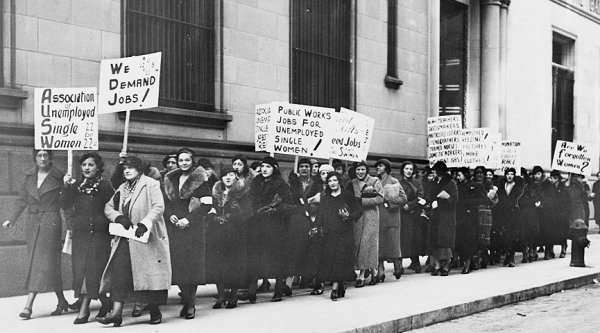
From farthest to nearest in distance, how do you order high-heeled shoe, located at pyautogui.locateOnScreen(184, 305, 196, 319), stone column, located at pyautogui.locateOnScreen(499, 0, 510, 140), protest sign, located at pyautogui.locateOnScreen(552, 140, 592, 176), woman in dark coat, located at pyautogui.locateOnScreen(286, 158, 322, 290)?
stone column, located at pyautogui.locateOnScreen(499, 0, 510, 140), protest sign, located at pyautogui.locateOnScreen(552, 140, 592, 176), woman in dark coat, located at pyautogui.locateOnScreen(286, 158, 322, 290), high-heeled shoe, located at pyautogui.locateOnScreen(184, 305, 196, 319)

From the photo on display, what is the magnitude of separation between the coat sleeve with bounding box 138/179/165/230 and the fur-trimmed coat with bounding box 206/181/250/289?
1.48 m

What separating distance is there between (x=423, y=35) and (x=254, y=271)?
12.1 metres

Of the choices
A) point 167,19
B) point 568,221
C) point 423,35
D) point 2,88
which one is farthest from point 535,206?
point 2,88

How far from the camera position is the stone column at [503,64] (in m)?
25.2

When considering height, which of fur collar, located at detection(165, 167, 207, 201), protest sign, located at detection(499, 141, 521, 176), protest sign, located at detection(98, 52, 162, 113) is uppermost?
protest sign, located at detection(98, 52, 162, 113)

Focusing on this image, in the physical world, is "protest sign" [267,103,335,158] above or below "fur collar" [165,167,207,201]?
above

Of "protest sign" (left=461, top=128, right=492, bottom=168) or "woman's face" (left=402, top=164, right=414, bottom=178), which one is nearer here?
"woman's face" (left=402, top=164, right=414, bottom=178)

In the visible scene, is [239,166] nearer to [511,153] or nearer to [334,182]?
[334,182]

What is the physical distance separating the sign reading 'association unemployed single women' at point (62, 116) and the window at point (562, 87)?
69.0 ft

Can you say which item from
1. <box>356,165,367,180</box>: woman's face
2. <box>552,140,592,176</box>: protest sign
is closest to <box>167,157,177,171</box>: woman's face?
<box>356,165,367,180</box>: woman's face

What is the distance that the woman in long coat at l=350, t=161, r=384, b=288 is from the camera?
41.5 ft

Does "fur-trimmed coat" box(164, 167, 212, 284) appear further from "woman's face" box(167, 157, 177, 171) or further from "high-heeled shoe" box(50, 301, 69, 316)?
"high-heeled shoe" box(50, 301, 69, 316)

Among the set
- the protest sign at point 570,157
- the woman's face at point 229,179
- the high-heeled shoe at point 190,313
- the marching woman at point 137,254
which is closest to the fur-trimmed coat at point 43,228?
the marching woman at point 137,254

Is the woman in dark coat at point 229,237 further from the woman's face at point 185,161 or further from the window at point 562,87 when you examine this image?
the window at point 562,87
